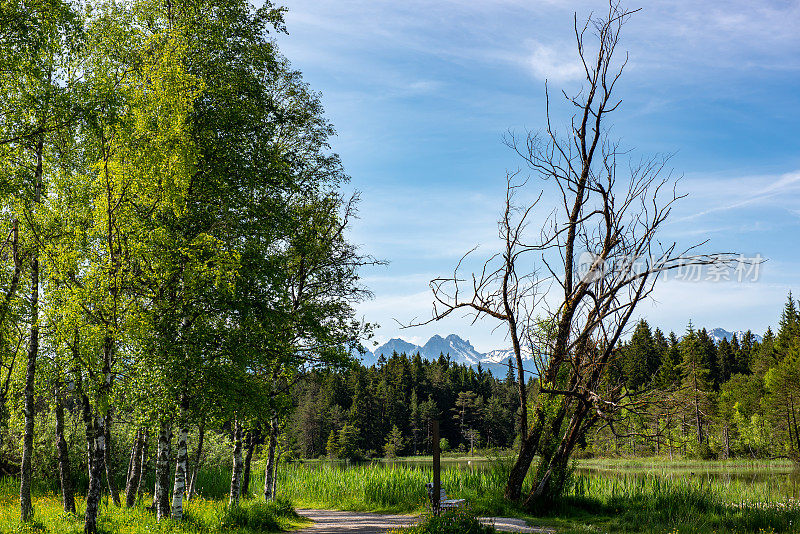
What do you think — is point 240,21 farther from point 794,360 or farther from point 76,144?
point 794,360

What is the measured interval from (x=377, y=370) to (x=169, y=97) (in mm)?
87823

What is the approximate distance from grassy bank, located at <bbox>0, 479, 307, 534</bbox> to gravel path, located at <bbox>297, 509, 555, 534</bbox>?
2.74ft

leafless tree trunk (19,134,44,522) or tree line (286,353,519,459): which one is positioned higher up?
leafless tree trunk (19,134,44,522)

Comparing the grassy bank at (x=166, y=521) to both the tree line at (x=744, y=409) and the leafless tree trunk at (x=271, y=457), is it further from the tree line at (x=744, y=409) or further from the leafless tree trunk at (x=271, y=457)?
the tree line at (x=744, y=409)

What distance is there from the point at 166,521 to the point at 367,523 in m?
5.25

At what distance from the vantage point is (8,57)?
1042 cm

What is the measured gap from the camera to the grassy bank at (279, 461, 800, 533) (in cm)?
1227

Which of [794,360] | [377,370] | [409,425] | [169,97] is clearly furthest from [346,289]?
[377,370]

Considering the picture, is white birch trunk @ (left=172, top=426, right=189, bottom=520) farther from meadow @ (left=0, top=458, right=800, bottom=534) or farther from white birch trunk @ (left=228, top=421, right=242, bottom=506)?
white birch trunk @ (left=228, top=421, right=242, bottom=506)

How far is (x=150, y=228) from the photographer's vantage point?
38.8 ft

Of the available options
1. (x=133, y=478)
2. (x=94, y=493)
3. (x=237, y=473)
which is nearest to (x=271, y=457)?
(x=237, y=473)

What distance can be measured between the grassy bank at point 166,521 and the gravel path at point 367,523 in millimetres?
836

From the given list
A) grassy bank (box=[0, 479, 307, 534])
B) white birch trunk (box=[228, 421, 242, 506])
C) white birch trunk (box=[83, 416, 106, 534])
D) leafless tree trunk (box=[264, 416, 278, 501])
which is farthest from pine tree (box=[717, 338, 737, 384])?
white birch trunk (box=[83, 416, 106, 534])

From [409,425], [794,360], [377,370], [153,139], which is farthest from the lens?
[377,370]
